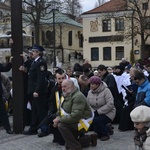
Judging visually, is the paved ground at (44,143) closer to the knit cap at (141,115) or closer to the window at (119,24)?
the knit cap at (141,115)

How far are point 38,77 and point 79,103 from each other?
82.2 inches

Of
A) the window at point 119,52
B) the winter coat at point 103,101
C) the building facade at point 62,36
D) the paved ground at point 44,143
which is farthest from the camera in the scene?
the building facade at point 62,36

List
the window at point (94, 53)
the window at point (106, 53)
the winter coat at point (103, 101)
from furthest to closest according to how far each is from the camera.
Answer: the window at point (94, 53), the window at point (106, 53), the winter coat at point (103, 101)

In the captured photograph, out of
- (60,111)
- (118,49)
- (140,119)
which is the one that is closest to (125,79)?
(60,111)

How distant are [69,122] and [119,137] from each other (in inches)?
81.8

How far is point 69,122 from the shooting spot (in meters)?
6.87

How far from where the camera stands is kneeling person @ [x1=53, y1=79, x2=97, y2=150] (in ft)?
22.5

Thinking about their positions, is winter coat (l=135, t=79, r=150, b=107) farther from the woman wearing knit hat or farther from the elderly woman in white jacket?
the woman wearing knit hat

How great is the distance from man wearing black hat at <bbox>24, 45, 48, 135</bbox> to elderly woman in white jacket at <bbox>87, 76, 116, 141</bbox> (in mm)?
1185

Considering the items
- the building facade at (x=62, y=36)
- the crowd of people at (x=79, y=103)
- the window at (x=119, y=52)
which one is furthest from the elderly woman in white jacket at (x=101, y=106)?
the building facade at (x=62, y=36)

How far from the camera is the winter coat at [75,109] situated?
681cm

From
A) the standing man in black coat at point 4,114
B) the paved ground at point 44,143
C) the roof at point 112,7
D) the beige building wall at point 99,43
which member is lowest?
the paved ground at point 44,143

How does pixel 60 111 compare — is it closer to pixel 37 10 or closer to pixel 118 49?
pixel 37 10

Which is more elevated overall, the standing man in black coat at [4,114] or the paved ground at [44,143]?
the standing man in black coat at [4,114]
